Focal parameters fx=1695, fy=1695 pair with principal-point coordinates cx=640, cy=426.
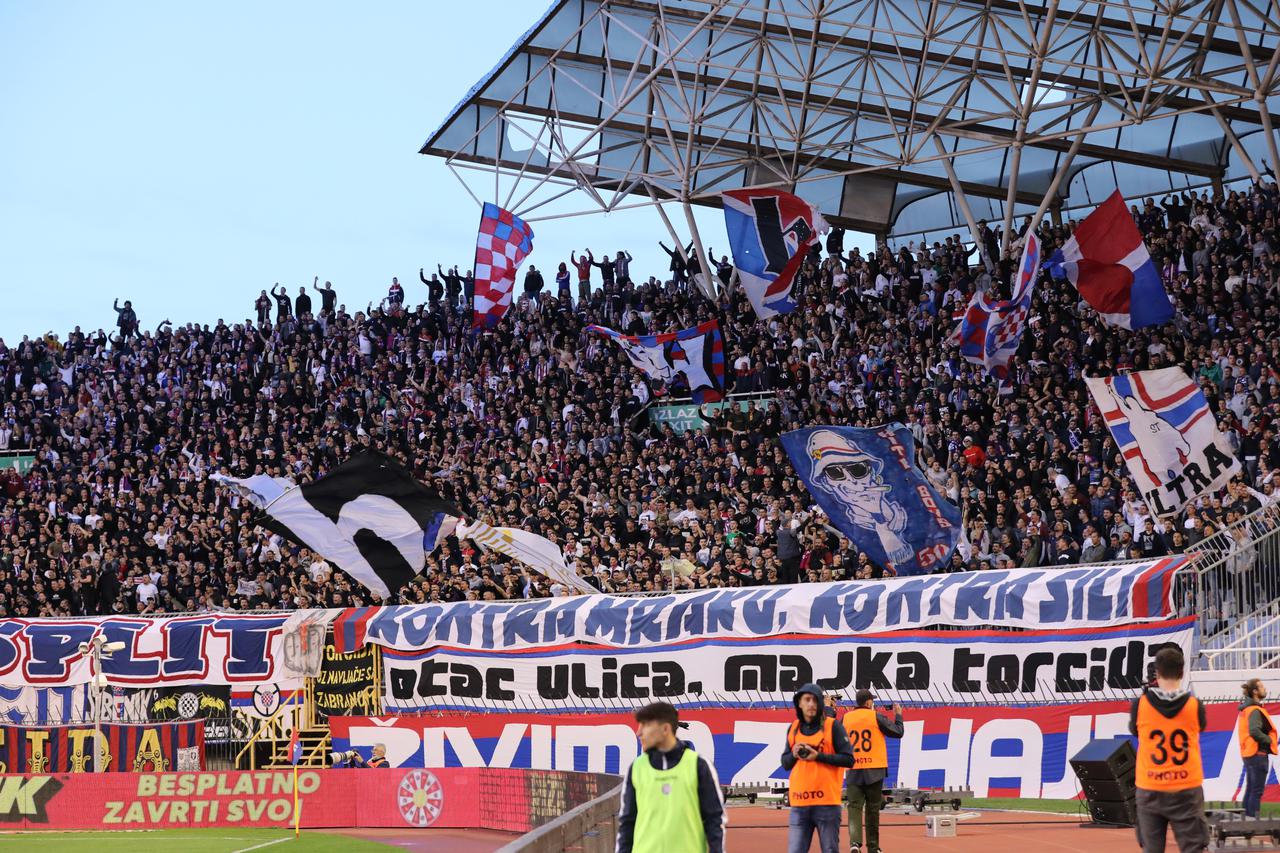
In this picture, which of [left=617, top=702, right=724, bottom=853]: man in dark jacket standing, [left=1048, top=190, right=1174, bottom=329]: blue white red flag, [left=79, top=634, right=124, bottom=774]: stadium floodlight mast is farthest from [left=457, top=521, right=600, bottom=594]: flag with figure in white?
[left=617, top=702, right=724, bottom=853]: man in dark jacket standing

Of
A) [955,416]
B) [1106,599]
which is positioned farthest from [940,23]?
[1106,599]

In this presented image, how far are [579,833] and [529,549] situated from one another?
15.3 m

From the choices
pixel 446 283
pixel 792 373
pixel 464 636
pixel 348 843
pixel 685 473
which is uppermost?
pixel 446 283

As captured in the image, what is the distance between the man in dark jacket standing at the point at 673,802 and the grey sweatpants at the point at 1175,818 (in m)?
3.18

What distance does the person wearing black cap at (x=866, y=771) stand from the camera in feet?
48.6

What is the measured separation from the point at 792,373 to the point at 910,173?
11508mm

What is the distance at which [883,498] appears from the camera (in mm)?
23156

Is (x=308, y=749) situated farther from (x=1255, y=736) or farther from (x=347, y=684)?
(x=1255, y=736)

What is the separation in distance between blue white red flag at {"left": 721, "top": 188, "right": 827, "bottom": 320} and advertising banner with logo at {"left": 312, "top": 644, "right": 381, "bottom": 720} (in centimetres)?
1032

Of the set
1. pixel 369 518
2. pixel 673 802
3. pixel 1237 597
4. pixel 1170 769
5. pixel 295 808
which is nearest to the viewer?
pixel 673 802

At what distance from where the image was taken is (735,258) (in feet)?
106

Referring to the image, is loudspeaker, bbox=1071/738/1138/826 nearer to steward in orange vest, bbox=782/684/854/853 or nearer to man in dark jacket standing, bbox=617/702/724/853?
steward in orange vest, bbox=782/684/854/853

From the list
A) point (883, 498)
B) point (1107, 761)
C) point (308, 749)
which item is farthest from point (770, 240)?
point (1107, 761)

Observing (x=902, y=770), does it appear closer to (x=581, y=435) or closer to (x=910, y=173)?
(x=581, y=435)
